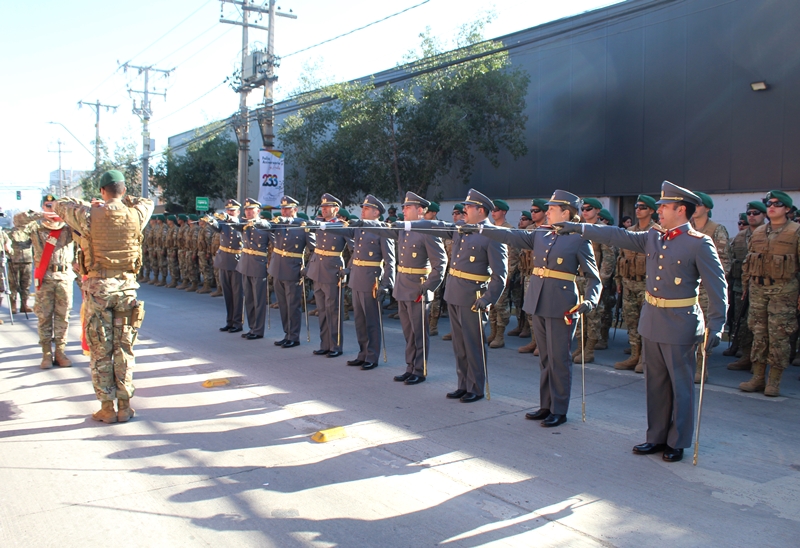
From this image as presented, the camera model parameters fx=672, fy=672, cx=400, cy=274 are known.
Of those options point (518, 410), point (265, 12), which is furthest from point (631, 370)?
point (265, 12)

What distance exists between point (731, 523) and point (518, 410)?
2709mm

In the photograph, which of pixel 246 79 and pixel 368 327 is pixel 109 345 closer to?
pixel 368 327

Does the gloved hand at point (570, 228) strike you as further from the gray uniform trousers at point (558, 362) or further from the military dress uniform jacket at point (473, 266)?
the military dress uniform jacket at point (473, 266)

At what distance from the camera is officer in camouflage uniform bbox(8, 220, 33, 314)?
13602 millimetres

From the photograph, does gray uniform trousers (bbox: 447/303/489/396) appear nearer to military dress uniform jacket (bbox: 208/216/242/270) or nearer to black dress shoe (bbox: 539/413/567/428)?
black dress shoe (bbox: 539/413/567/428)

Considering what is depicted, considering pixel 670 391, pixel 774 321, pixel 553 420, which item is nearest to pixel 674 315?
pixel 670 391

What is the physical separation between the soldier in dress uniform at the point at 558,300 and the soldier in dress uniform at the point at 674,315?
73 cm

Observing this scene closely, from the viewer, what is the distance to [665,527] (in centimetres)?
411

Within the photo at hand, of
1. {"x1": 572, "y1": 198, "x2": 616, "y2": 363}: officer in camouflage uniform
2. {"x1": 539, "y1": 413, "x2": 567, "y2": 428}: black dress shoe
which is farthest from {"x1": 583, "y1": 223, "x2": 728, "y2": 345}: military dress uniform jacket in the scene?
{"x1": 572, "y1": 198, "x2": 616, "y2": 363}: officer in camouflage uniform

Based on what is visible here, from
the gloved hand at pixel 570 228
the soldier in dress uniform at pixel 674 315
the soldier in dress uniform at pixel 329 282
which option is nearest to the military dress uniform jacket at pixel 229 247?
the soldier in dress uniform at pixel 329 282

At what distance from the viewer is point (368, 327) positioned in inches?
343

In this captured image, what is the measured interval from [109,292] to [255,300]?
4879 mm

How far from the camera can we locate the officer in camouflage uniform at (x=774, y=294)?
7.29 m

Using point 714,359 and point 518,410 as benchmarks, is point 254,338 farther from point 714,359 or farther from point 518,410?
point 714,359
